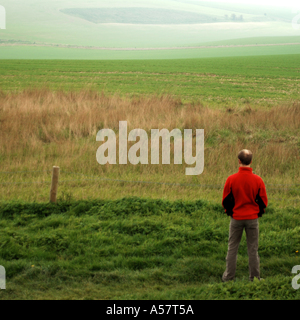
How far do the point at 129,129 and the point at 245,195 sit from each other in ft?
31.3

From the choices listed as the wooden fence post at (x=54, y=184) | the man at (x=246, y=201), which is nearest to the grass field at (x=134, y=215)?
the wooden fence post at (x=54, y=184)

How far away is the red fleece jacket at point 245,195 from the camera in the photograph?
4.59m

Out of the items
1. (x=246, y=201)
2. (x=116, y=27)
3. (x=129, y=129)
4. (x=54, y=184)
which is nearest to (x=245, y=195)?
(x=246, y=201)

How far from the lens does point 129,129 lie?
13727mm

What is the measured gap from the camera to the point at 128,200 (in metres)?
7.83

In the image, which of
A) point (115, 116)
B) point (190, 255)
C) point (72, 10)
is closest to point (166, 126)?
point (115, 116)

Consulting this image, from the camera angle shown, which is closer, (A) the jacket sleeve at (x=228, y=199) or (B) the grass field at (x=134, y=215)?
(A) the jacket sleeve at (x=228, y=199)

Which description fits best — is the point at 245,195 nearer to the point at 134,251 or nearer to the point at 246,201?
the point at 246,201

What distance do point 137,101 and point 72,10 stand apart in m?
187

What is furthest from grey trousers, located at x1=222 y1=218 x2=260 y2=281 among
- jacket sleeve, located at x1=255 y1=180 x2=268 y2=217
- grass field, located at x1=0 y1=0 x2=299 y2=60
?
grass field, located at x1=0 y1=0 x2=299 y2=60

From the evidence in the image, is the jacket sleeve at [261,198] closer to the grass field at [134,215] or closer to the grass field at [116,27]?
→ the grass field at [134,215]

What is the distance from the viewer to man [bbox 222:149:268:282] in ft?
15.0
